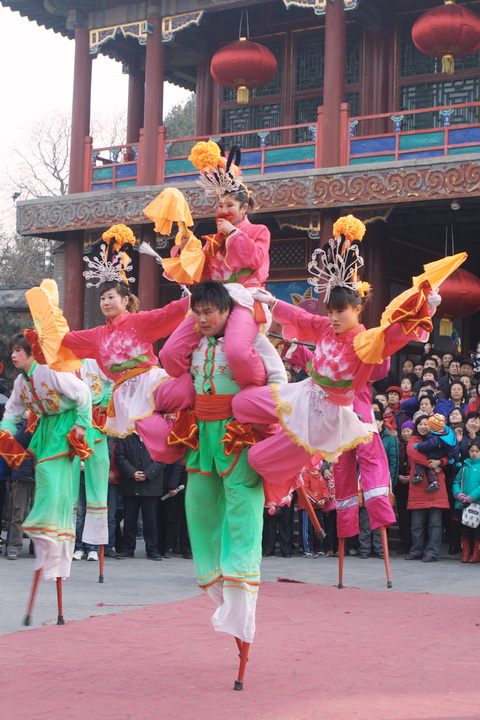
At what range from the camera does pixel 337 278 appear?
4.39 m

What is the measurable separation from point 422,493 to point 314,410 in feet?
17.4

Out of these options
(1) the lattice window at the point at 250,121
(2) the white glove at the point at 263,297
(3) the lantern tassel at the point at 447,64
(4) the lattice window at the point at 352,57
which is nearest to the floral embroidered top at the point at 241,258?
(2) the white glove at the point at 263,297

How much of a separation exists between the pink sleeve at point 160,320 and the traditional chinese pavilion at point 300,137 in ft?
24.1

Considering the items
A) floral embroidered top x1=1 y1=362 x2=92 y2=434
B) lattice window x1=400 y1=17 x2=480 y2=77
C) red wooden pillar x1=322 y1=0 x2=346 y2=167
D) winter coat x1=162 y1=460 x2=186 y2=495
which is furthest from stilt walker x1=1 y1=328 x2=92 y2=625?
lattice window x1=400 y1=17 x2=480 y2=77

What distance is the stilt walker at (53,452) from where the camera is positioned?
5.40 metres

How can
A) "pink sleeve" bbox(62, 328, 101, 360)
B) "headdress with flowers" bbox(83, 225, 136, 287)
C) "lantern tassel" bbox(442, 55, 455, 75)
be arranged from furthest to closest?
"lantern tassel" bbox(442, 55, 455, 75)
"headdress with flowers" bbox(83, 225, 136, 287)
"pink sleeve" bbox(62, 328, 101, 360)

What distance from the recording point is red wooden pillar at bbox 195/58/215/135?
51.7ft

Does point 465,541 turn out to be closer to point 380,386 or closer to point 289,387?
point 380,386

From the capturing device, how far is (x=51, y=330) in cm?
523

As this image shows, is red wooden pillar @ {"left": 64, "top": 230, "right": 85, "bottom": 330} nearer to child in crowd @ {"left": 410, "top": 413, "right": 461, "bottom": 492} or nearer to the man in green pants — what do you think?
child in crowd @ {"left": 410, "top": 413, "right": 461, "bottom": 492}

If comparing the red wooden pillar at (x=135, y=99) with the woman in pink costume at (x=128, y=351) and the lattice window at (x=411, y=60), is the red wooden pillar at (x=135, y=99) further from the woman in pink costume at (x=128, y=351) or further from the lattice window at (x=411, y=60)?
the woman in pink costume at (x=128, y=351)

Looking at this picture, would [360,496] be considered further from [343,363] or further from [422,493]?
[343,363]

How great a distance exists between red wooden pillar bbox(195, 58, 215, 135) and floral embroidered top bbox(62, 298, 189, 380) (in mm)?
11135

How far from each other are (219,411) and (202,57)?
12540 mm
